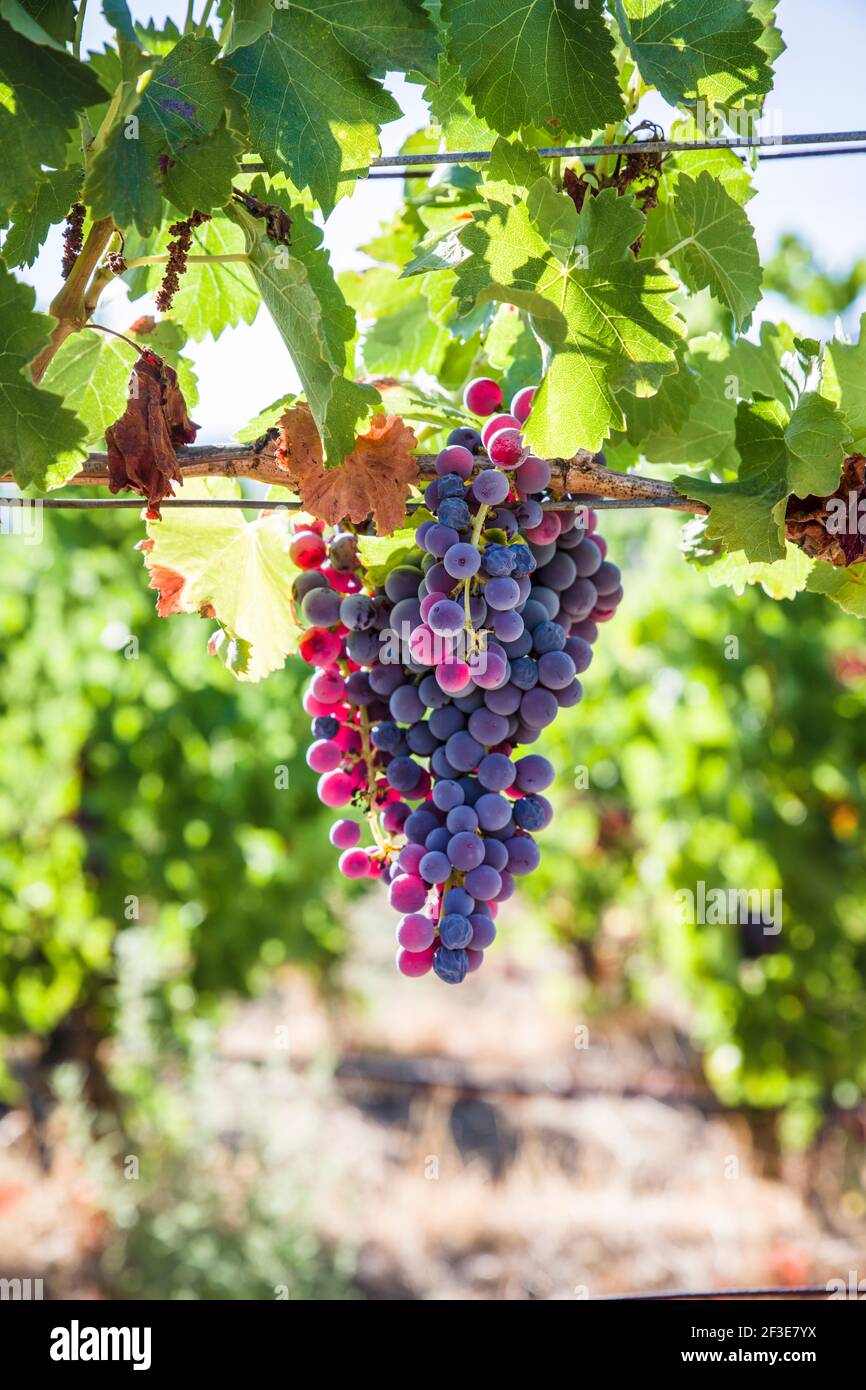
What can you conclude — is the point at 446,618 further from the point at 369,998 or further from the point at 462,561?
the point at 369,998

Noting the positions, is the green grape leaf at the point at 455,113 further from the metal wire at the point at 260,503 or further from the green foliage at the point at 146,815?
the green foliage at the point at 146,815

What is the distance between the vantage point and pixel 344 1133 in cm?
520

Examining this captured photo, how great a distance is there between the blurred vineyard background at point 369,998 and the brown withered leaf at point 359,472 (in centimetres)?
323

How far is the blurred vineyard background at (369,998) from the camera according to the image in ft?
13.6

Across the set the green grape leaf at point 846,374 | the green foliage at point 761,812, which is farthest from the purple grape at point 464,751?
the green foliage at point 761,812

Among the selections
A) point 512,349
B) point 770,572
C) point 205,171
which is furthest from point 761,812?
point 205,171

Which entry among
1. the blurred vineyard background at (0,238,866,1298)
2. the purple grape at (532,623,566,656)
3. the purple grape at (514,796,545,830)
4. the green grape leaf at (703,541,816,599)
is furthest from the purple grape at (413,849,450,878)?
the blurred vineyard background at (0,238,866,1298)

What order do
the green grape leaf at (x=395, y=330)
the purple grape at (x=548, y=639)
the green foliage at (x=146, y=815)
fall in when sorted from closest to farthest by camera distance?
1. the purple grape at (x=548, y=639)
2. the green grape leaf at (x=395, y=330)
3. the green foliage at (x=146, y=815)

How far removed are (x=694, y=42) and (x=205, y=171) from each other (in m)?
0.47

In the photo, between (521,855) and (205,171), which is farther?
(521,855)

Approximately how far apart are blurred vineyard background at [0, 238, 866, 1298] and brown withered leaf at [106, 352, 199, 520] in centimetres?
320

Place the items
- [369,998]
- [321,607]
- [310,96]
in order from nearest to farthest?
[310,96] < [321,607] < [369,998]

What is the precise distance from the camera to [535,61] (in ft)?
3.18

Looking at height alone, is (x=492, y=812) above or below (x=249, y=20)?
below
